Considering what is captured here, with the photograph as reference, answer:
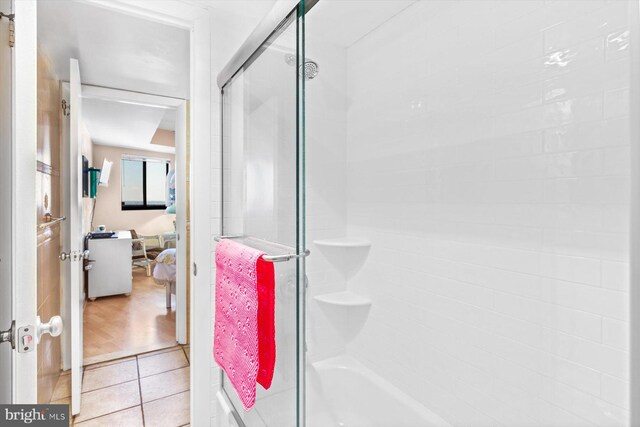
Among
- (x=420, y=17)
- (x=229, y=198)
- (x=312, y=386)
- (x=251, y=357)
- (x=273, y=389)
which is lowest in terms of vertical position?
(x=312, y=386)

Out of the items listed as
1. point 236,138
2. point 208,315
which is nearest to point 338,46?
point 236,138

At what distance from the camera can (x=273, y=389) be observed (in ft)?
3.78

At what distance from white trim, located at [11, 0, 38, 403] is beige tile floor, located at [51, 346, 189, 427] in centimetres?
128

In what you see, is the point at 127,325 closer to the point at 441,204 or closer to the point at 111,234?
the point at 111,234

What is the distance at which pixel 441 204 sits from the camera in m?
1.56

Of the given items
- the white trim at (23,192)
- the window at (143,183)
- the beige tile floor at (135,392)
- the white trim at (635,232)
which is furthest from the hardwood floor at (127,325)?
the white trim at (635,232)

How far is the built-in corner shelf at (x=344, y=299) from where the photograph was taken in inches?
76.7

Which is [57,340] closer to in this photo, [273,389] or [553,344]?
[273,389]

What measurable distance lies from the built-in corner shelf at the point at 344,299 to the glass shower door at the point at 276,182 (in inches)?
27.9

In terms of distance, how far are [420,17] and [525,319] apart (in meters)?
1.41

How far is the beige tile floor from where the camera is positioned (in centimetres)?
195

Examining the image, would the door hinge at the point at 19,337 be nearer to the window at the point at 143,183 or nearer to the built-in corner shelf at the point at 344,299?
the built-in corner shelf at the point at 344,299

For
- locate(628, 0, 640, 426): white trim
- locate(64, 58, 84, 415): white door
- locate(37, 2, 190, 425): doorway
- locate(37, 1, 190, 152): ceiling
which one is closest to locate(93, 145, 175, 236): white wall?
locate(37, 2, 190, 425): doorway

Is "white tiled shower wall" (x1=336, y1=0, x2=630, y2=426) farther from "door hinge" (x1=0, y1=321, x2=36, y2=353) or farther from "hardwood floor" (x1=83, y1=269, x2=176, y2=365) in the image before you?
"hardwood floor" (x1=83, y1=269, x2=176, y2=365)
